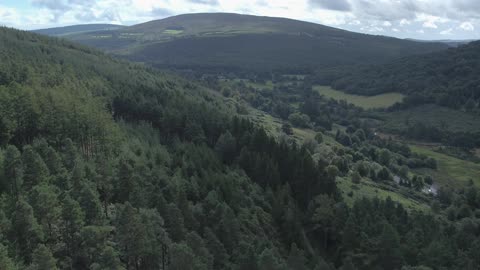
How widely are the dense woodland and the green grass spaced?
176 inches

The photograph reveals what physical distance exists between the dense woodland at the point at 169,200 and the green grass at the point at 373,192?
4.47m

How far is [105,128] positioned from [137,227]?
130 feet

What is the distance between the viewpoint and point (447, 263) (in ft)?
225

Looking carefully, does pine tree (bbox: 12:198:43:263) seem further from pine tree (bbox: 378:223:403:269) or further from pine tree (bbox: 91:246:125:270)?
pine tree (bbox: 378:223:403:269)

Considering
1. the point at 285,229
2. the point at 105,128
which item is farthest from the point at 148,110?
the point at 285,229

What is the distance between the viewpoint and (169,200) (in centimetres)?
6150

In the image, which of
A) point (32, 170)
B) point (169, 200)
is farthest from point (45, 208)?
point (169, 200)

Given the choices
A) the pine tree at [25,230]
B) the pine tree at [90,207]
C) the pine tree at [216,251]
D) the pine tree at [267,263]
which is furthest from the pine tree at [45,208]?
the pine tree at [267,263]

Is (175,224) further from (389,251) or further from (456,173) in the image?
(456,173)

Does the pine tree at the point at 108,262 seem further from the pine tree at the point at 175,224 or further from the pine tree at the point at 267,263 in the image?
the pine tree at the point at 267,263

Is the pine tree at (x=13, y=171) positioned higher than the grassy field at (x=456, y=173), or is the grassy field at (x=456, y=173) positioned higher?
A: the pine tree at (x=13, y=171)

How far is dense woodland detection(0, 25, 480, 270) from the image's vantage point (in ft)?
143

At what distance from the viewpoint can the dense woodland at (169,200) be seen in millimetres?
43531

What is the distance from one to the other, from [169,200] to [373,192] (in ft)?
269
